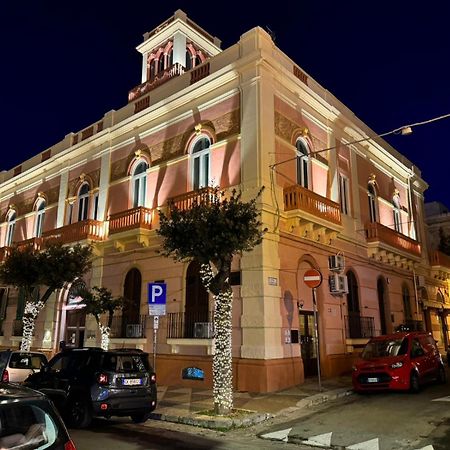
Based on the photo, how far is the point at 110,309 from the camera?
53.6 ft

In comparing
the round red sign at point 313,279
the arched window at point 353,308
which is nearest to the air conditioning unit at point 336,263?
the arched window at point 353,308

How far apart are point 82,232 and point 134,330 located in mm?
4937

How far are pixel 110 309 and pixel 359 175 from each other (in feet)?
41.3

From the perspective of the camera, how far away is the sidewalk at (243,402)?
9.71 m

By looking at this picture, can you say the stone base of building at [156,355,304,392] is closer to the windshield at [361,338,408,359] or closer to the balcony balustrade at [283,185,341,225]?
the windshield at [361,338,408,359]

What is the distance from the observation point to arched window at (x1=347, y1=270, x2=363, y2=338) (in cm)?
1784

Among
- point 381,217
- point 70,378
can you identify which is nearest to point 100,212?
point 70,378

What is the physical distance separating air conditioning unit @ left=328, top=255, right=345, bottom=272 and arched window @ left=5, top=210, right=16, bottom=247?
61.9ft

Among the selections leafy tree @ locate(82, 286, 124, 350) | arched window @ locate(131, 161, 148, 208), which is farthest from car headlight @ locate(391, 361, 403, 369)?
arched window @ locate(131, 161, 148, 208)

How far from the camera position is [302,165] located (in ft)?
56.1

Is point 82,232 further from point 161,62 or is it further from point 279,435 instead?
point 161,62

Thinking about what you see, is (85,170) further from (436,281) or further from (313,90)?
(436,281)

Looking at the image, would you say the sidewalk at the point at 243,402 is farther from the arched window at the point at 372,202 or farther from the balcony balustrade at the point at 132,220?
the arched window at the point at 372,202

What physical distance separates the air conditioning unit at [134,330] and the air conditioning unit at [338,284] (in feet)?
24.1
